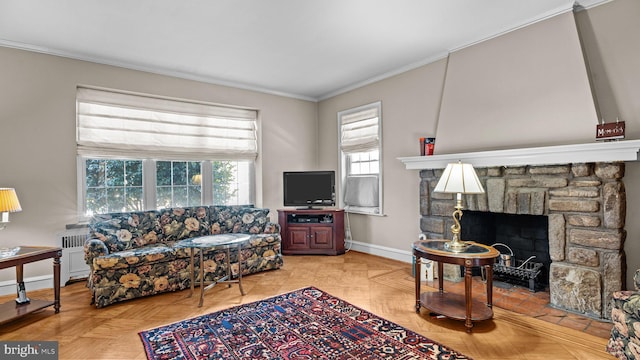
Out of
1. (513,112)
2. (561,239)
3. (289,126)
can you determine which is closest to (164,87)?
(289,126)

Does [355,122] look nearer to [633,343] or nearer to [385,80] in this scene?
[385,80]

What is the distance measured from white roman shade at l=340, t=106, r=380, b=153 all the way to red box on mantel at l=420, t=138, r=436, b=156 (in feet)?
3.27

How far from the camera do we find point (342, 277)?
155 inches

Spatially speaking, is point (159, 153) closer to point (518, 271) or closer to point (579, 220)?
point (518, 271)

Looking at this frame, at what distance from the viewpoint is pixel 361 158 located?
531 cm

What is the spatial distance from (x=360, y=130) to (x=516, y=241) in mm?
2639

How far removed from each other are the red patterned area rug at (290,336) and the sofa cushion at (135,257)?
922 mm

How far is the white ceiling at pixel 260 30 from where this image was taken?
9.30ft

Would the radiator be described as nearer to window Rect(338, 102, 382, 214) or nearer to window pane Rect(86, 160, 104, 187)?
window pane Rect(86, 160, 104, 187)

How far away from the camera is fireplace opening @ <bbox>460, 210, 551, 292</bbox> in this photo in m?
3.47

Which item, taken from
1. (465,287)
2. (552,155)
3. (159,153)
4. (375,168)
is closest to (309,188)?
(375,168)

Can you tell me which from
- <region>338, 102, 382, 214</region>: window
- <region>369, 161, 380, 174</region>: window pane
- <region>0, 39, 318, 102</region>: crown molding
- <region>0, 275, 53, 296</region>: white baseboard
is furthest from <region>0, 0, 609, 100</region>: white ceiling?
<region>0, 275, 53, 296</region>: white baseboard

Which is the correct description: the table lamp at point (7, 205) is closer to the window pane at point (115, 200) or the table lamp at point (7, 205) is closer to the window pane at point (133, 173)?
the window pane at point (115, 200)

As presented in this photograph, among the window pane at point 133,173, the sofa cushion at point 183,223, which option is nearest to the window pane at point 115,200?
the window pane at point 133,173
